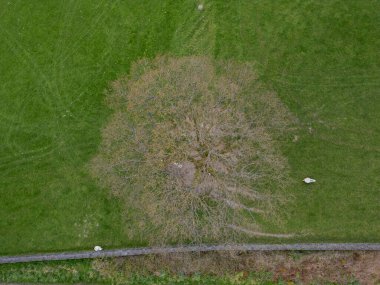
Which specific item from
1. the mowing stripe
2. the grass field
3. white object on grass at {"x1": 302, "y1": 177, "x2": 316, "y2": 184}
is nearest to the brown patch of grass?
the mowing stripe

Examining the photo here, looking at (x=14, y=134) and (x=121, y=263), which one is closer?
(x=121, y=263)

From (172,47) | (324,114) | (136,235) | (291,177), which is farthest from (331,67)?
(136,235)

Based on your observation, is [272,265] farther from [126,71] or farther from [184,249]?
[126,71]

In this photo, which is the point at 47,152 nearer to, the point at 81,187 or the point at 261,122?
the point at 81,187

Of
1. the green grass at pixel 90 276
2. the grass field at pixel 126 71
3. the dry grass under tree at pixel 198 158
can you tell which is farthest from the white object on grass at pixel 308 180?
the green grass at pixel 90 276

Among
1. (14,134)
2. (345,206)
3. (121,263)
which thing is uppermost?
(14,134)

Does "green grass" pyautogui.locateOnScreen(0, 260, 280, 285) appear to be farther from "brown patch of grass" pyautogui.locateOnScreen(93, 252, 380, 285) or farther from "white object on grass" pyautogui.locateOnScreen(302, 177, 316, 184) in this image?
"white object on grass" pyautogui.locateOnScreen(302, 177, 316, 184)
